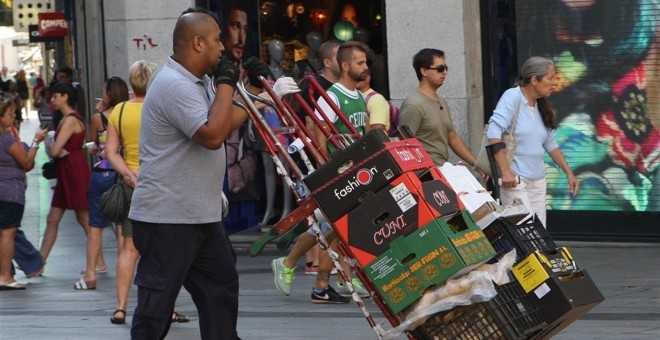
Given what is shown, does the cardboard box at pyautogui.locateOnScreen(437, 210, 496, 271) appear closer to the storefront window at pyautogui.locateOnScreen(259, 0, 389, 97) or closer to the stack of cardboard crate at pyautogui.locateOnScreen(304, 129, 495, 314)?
the stack of cardboard crate at pyautogui.locateOnScreen(304, 129, 495, 314)

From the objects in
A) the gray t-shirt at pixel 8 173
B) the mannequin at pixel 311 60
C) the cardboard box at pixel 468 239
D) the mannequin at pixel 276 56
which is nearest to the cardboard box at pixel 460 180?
the cardboard box at pixel 468 239

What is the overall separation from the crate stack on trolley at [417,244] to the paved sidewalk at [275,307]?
120cm

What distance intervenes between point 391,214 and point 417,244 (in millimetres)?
185

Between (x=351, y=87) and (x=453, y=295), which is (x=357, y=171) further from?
(x=351, y=87)

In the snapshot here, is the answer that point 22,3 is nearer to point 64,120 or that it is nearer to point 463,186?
point 64,120

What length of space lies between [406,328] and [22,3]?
27.9m

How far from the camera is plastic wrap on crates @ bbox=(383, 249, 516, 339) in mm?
5762

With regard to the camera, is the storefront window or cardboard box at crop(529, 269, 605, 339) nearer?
cardboard box at crop(529, 269, 605, 339)

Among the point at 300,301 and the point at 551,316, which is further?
the point at 300,301

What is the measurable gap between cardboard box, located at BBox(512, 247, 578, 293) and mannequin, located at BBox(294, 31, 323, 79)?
8424mm

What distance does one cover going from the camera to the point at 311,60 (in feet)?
49.1

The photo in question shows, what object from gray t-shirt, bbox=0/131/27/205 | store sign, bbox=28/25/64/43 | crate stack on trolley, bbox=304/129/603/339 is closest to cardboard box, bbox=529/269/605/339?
crate stack on trolley, bbox=304/129/603/339

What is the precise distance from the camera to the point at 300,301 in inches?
394

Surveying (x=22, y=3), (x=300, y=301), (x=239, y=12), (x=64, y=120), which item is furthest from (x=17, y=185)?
→ (x=22, y=3)
